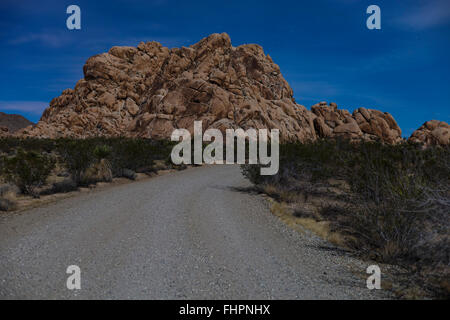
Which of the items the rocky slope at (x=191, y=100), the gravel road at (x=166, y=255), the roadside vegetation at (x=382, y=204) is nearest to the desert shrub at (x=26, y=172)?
the gravel road at (x=166, y=255)

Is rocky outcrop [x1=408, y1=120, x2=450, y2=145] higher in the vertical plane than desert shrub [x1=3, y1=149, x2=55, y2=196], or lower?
higher

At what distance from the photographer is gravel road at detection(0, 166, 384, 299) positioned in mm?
5008

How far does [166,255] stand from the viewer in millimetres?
6484

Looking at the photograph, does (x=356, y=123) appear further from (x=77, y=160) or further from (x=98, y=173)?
(x=77, y=160)

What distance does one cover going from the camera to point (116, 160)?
18500 millimetres

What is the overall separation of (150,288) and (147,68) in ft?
263

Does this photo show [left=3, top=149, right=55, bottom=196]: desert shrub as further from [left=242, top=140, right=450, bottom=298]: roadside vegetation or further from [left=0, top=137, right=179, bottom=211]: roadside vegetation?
[left=242, top=140, right=450, bottom=298]: roadside vegetation

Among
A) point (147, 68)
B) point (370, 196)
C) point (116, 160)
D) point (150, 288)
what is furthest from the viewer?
point (147, 68)

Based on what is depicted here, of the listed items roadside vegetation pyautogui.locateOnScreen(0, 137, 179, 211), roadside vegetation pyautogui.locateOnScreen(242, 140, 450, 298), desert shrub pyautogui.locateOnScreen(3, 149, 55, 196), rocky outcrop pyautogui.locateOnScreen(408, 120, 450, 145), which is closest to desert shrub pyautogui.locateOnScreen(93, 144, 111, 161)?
roadside vegetation pyautogui.locateOnScreen(0, 137, 179, 211)

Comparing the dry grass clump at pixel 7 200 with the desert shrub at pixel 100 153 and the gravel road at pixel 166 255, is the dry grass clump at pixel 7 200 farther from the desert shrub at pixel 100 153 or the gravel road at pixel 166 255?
the desert shrub at pixel 100 153

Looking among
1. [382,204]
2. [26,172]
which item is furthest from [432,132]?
[26,172]

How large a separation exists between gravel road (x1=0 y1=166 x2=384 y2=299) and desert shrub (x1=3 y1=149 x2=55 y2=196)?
251 centimetres
